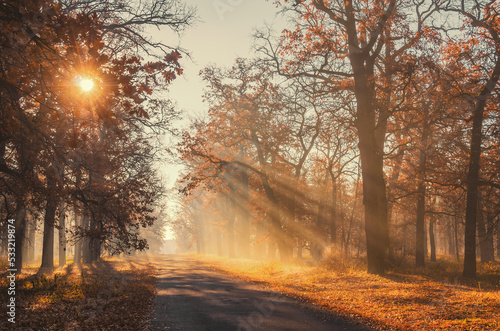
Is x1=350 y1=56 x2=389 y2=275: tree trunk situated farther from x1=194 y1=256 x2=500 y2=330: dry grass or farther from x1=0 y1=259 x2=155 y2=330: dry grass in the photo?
x1=0 y1=259 x2=155 y2=330: dry grass

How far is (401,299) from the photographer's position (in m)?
10.5

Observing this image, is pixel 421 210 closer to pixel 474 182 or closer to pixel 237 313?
pixel 474 182

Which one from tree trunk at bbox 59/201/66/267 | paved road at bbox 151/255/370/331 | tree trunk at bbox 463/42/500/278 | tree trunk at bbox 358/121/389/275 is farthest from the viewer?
tree trunk at bbox 59/201/66/267

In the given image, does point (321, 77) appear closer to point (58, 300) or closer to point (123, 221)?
point (123, 221)

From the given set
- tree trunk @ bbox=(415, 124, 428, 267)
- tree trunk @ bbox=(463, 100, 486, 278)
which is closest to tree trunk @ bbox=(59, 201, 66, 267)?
tree trunk @ bbox=(463, 100, 486, 278)

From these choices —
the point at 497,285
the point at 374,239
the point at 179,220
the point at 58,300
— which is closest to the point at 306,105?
the point at 374,239

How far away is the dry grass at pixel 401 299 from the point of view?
8.16m

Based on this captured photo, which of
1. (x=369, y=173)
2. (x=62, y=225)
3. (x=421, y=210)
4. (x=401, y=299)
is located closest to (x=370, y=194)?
(x=369, y=173)

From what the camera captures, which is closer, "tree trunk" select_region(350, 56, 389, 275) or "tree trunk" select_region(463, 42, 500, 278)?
"tree trunk" select_region(350, 56, 389, 275)

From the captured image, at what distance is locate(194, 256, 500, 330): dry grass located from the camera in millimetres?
8156

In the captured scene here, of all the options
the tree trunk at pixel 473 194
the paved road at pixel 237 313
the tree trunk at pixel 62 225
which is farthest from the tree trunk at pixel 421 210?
the tree trunk at pixel 62 225

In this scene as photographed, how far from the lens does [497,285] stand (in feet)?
48.4

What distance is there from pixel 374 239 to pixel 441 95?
8486mm

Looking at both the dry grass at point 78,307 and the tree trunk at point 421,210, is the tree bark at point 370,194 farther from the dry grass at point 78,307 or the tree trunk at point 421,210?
the dry grass at point 78,307
